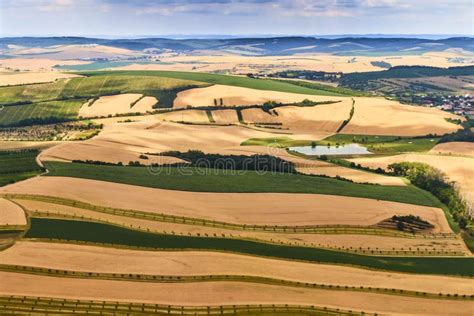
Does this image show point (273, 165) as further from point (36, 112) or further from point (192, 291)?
point (36, 112)

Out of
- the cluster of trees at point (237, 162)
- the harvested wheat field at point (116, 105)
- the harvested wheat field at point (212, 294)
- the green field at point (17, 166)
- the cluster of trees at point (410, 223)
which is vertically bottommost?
the harvested wheat field at point (212, 294)

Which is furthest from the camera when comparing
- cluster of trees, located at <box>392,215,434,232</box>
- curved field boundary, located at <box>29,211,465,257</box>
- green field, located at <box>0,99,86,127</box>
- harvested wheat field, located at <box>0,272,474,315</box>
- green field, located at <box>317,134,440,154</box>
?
green field, located at <box>0,99,86,127</box>

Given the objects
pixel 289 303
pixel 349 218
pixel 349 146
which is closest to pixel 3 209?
pixel 289 303

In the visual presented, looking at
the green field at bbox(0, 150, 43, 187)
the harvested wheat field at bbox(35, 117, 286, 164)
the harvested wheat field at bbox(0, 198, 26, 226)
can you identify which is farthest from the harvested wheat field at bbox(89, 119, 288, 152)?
the harvested wheat field at bbox(0, 198, 26, 226)

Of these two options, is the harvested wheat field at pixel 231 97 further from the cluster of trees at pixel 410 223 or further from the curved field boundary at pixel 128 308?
the curved field boundary at pixel 128 308

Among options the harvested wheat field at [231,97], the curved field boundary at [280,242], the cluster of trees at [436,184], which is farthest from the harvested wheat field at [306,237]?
the harvested wheat field at [231,97]

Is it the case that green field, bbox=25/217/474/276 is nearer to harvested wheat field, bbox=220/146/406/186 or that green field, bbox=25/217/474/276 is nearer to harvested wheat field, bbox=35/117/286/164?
harvested wheat field, bbox=220/146/406/186
